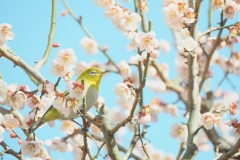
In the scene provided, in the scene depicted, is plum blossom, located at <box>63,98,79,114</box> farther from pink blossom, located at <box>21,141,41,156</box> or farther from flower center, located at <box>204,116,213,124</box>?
flower center, located at <box>204,116,213,124</box>

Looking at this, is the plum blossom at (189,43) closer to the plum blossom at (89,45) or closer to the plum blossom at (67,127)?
the plum blossom at (67,127)

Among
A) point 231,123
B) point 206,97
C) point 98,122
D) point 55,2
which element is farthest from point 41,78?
point 206,97

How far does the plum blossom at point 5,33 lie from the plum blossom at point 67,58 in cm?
45

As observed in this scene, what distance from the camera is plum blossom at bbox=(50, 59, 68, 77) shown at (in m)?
2.68

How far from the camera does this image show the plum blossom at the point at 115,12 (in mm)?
3643

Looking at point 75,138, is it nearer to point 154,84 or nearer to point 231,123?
point 231,123

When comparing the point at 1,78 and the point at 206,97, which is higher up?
the point at 206,97

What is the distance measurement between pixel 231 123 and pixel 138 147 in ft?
10.3

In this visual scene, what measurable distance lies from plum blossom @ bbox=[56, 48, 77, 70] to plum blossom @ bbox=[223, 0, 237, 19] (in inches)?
58.2

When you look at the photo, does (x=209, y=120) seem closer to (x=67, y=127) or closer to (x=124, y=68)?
(x=124, y=68)

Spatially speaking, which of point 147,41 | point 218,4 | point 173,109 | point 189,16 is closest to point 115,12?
point 189,16

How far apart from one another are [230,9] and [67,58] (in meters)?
1.54

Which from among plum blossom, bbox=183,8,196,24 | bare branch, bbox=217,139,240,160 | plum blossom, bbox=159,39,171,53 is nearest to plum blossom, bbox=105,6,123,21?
plum blossom, bbox=183,8,196,24

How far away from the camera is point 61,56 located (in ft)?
8.93
